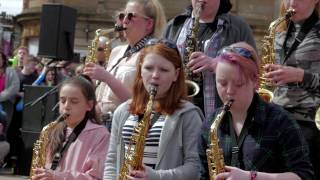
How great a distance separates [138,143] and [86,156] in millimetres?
995

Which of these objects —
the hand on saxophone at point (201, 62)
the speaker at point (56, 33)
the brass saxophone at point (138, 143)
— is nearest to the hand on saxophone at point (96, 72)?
the hand on saxophone at point (201, 62)

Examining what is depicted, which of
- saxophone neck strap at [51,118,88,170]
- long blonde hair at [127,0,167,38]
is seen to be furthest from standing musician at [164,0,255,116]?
saxophone neck strap at [51,118,88,170]

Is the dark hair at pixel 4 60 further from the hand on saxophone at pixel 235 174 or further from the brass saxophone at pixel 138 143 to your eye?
the hand on saxophone at pixel 235 174

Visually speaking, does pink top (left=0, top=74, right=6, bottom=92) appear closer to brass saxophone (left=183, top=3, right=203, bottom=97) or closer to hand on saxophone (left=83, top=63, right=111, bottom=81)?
hand on saxophone (left=83, top=63, right=111, bottom=81)

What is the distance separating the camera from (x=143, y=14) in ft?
17.5

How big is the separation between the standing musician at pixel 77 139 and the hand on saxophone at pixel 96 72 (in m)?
0.09

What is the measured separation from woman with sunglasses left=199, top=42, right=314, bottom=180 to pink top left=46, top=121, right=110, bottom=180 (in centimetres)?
144

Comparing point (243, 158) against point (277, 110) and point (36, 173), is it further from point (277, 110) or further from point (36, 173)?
point (36, 173)

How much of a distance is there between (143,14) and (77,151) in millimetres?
1192

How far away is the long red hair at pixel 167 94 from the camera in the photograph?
14.0 feet

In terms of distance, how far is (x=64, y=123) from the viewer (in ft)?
17.1

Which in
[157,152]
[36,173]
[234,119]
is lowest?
[36,173]

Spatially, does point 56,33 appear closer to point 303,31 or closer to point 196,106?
point 196,106

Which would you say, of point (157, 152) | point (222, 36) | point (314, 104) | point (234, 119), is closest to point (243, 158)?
point (234, 119)
